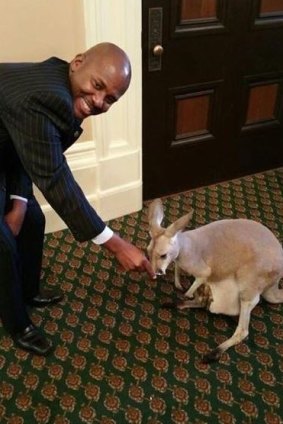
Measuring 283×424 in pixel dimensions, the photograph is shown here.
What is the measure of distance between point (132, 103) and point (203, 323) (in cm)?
135

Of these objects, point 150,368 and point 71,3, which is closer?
point 150,368

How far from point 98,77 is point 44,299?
127 centimetres

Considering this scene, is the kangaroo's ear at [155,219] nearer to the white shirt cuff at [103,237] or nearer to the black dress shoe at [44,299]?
the white shirt cuff at [103,237]

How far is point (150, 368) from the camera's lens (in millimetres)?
1960

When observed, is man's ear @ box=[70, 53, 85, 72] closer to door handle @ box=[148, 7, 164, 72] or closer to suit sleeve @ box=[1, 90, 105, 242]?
suit sleeve @ box=[1, 90, 105, 242]

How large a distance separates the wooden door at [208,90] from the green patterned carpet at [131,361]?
0.98 meters

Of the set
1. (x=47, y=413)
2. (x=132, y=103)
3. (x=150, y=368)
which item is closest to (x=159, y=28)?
(x=132, y=103)

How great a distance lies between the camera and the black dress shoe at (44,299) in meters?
2.26

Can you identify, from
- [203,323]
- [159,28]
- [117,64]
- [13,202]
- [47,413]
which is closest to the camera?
[117,64]

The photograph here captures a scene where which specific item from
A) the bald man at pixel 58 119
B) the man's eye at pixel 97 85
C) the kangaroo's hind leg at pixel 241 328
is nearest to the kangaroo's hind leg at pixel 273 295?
the kangaroo's hind leg at pixel 241 328

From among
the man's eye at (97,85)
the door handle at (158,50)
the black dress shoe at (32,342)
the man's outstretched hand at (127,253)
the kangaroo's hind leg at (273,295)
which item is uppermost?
the man's eye at (97,85)

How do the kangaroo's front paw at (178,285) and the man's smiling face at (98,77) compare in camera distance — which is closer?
the man's smiling face at (98,77)

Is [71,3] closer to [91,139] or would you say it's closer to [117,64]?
[91,139]

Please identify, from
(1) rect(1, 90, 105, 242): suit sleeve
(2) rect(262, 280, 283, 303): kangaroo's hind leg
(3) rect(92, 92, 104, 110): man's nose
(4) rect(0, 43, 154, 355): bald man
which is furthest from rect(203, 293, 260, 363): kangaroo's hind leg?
(3) rect(92, 92, 104, 110): man's nose
